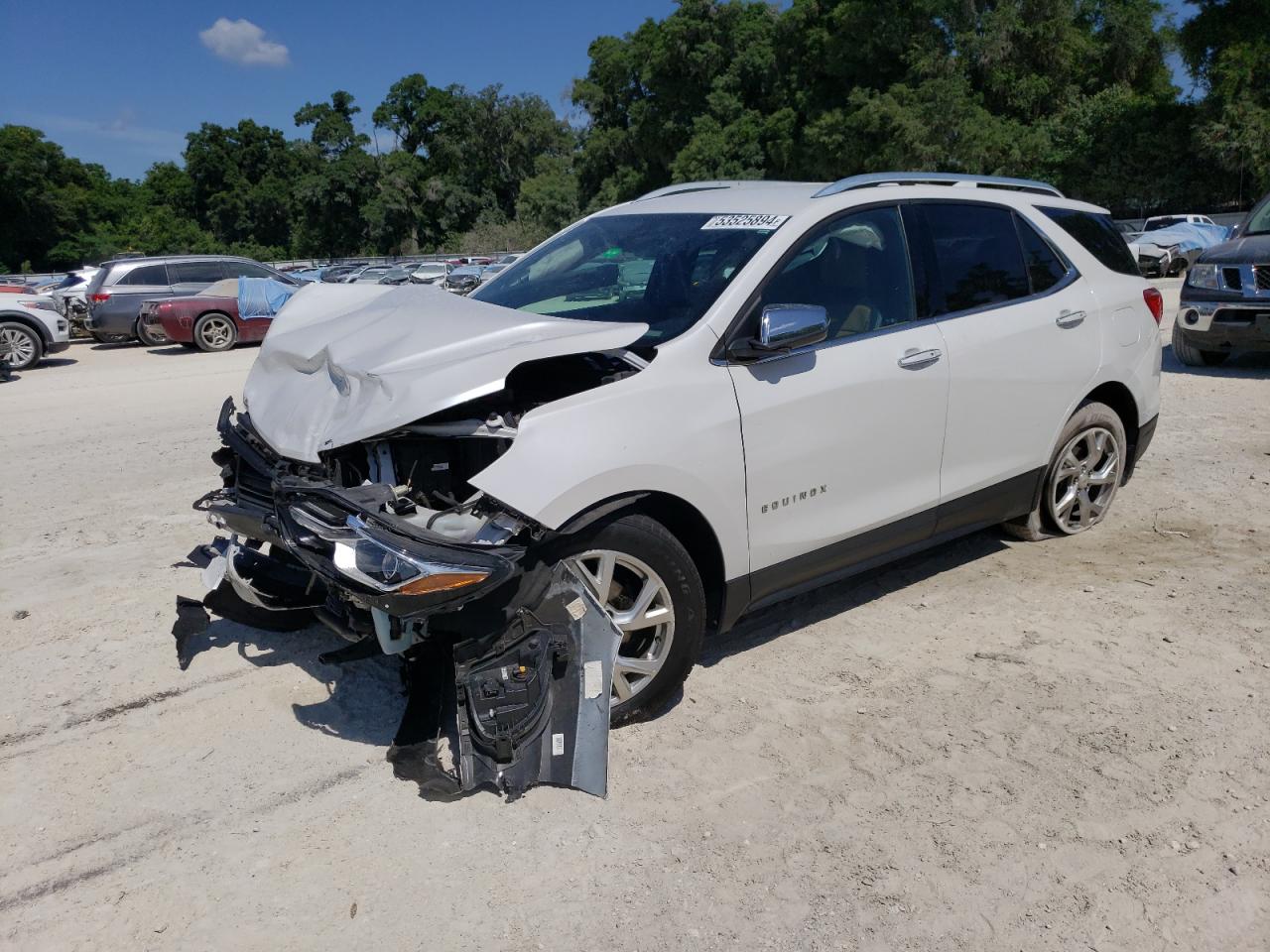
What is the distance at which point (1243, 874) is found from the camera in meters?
2.84

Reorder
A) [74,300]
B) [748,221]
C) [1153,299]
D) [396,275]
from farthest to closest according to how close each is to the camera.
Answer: [396,275]
[74,300]
[1153,299]
[748,221]

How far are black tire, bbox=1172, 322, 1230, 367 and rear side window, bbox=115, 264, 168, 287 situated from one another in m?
17.5

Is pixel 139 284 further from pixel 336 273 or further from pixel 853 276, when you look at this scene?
pixel 853 276

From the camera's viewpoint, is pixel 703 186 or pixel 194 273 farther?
pixel 194 273

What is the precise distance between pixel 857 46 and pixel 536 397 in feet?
155

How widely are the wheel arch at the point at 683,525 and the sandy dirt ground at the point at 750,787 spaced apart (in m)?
0.48

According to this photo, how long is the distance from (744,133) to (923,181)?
48.5m

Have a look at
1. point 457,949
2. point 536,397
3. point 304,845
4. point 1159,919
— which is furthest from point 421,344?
point 1159,919

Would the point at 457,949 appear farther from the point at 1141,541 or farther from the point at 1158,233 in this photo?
the point at 1158,233

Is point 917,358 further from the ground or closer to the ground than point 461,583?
further from the ground

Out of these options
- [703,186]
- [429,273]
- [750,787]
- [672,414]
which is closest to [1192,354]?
[703,186]

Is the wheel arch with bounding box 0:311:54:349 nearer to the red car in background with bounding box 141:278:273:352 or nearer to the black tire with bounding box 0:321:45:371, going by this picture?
the black tire with bounding box 0:321:45:371

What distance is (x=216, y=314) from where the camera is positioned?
17906 mm

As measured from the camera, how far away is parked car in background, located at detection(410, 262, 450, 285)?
99.9 feet
